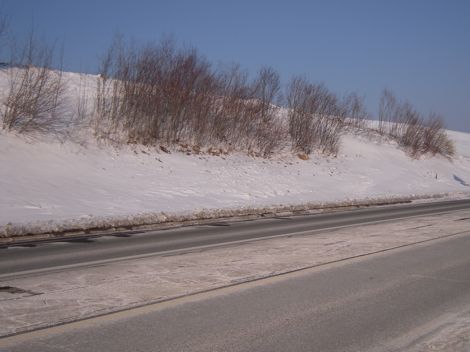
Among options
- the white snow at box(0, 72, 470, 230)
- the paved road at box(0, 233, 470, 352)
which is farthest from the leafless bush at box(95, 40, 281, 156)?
the paved road at box(0, 233, 470, 352)

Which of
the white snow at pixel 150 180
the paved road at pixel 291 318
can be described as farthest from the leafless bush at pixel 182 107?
the paved road at pixel 291 318

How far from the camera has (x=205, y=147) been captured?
29.7m

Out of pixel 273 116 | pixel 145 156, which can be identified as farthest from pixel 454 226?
pixel 273 116

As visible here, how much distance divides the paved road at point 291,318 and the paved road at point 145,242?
130 inches

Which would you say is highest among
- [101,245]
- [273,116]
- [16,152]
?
[273,116]

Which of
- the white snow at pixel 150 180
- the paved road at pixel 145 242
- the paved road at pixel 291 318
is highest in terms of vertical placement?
the white snow at pixel 150 180

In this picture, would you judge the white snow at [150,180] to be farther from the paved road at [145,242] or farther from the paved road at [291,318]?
the paved road at [291,318]

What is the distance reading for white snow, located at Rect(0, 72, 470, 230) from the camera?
1655 cm

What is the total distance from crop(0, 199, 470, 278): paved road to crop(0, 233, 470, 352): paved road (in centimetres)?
331

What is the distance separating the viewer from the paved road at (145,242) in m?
9.48

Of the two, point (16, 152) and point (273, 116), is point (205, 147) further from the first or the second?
point (16, 152)

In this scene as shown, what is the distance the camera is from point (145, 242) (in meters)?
12.0

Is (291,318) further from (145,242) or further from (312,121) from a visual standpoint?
(312,121)

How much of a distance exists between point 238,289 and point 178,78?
75.9ft
